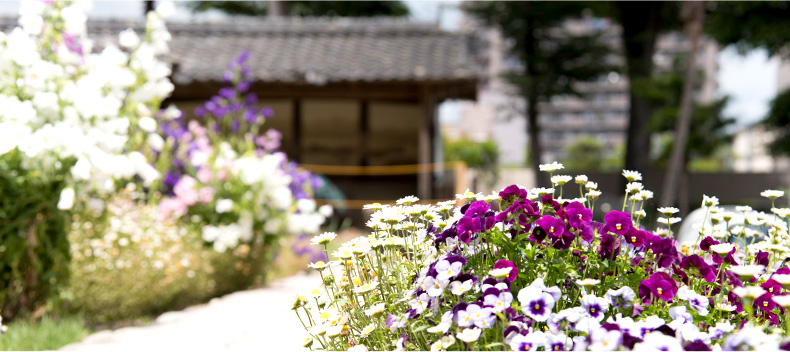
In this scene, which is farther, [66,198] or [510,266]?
[66,198]

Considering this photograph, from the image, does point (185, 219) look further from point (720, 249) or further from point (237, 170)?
point (720, 249)

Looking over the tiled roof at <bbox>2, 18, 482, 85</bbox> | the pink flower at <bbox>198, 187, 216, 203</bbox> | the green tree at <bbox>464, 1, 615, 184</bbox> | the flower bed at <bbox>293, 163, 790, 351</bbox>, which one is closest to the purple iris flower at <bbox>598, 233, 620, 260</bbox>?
the flower bed at <bbox>293, 163, 790, 351</bbox>

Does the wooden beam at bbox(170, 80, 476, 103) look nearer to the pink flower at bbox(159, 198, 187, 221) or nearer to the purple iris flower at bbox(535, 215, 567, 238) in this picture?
the pink flower at bbox(159, 198, 187, 221)

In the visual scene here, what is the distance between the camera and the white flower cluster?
116 inches

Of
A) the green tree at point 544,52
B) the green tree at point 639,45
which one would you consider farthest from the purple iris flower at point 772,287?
the green tree at point 544,52

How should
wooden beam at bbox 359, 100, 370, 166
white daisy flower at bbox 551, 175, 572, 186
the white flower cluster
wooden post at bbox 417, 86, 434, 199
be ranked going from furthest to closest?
1. wooden beam at bbox 359, 100, 370, 166
2. wooden post at bbox 417, 86, 434, 199
3. the white flower cluster
4. white daisy flower at bbox 551, 175, 572, 186

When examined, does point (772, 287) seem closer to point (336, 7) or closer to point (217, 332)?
point (217, 332)

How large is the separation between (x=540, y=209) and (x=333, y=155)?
9.00 meters

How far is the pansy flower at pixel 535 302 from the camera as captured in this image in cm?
140

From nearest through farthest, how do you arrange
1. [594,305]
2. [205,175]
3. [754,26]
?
[594,305] → [205,175] → [754,26]

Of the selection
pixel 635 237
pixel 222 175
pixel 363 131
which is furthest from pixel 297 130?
pixel 635 237

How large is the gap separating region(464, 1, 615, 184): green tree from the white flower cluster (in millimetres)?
14565

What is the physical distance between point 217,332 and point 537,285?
2.10m

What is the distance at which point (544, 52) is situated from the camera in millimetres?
17812
